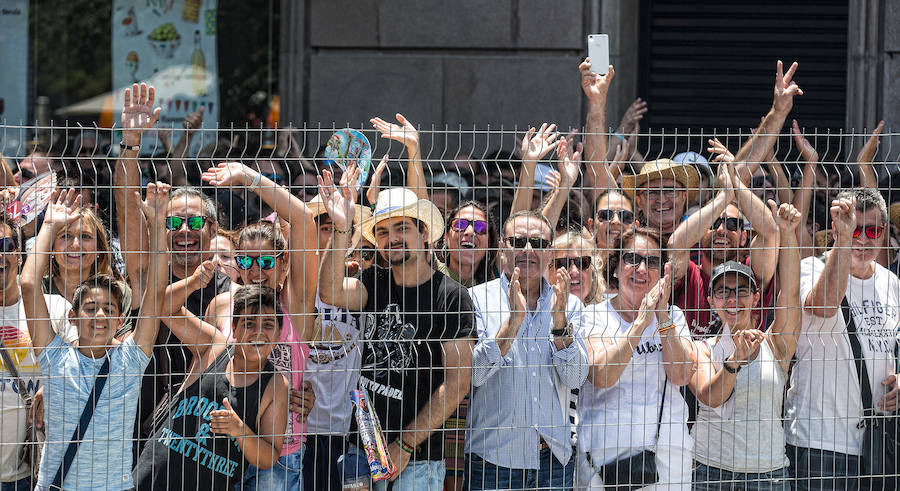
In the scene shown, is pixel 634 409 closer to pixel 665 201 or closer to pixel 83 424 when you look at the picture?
pixel 665 201

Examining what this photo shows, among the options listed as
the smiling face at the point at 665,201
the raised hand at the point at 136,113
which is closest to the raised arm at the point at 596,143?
the smiling face at the point at 665,201

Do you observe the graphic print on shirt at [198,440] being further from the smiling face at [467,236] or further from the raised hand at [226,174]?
the smiling face at [467,236]

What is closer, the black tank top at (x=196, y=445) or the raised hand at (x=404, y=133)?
the black tank top at (x=196, y=445)

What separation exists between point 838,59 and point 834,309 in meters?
4.45

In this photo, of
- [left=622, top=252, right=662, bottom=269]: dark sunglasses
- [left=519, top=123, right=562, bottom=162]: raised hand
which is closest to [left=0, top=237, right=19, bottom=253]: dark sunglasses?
[left=519, top=123, right=562, bottom=162]: raised hand

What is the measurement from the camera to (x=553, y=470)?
510 centimetres

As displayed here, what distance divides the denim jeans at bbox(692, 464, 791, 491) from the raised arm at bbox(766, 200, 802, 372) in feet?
1.54

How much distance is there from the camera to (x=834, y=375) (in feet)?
17.3

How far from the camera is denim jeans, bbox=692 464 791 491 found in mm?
5109

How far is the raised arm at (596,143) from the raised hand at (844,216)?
37.8 inches

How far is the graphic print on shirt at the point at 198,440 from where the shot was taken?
480 centimetres

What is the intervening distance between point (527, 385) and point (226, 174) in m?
1.56

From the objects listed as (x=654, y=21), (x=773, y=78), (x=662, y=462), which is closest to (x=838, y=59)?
(x=773, y=78)

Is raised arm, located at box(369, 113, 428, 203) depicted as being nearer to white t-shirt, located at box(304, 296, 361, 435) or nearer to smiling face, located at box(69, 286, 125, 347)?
white t-shirt, located at box(304, 296, 361, 435)
